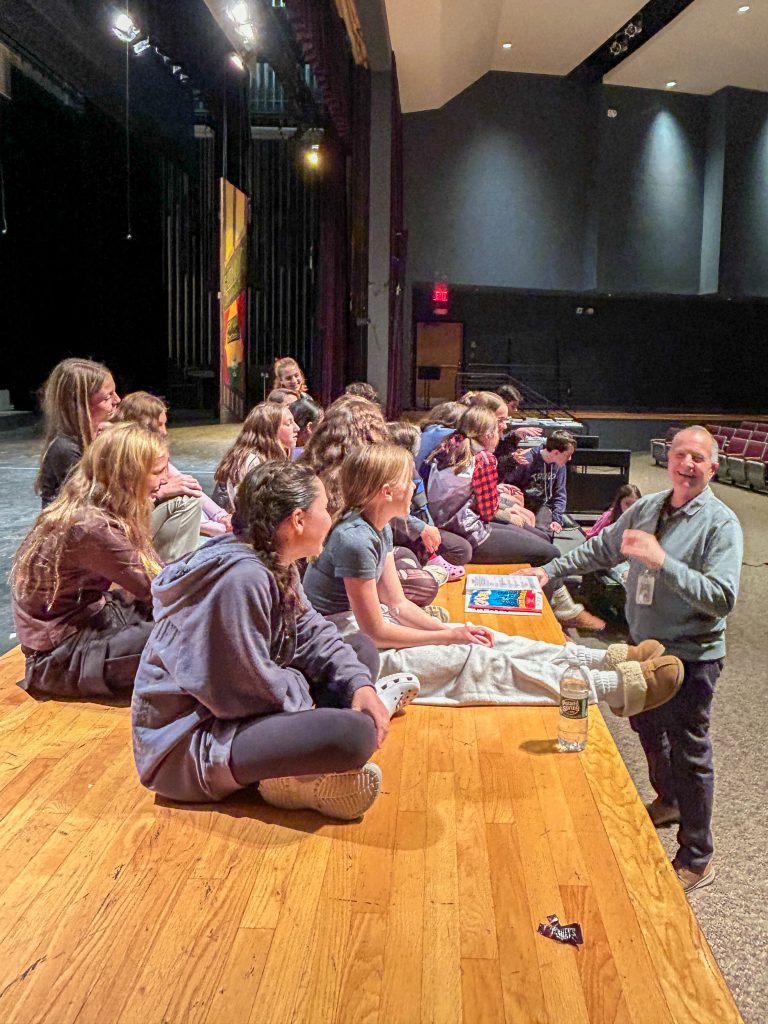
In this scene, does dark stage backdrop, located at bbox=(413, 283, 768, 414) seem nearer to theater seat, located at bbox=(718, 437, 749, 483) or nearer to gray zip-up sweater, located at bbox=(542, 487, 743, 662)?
theater seat, located at bbox=(718, 437, 749, 483)

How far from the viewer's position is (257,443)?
426 centimetres

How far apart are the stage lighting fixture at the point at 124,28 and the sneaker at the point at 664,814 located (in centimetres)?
713

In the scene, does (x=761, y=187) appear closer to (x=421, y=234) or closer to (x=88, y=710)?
(x=421, y=234)

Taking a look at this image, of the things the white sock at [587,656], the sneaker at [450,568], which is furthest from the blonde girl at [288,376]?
the white sock at [587,656]

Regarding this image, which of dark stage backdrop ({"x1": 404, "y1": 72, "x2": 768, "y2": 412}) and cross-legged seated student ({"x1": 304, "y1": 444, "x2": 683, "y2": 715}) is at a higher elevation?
dark stage backdrop ({"x1": 404, "y1": 72, "x2": 768, "y2": 412})

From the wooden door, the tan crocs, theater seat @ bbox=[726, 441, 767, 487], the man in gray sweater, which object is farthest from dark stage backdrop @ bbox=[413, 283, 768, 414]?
the tan crocs

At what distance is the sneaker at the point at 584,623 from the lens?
488cm

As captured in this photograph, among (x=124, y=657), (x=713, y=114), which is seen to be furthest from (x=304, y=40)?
(x=713, y=114)

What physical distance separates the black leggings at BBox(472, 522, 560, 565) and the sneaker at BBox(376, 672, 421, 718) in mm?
2309

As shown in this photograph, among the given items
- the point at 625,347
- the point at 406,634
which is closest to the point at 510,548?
the point at 406,634

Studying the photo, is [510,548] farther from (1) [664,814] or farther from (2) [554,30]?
(2) [554,30]

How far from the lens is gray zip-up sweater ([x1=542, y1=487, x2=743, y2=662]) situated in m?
2.59

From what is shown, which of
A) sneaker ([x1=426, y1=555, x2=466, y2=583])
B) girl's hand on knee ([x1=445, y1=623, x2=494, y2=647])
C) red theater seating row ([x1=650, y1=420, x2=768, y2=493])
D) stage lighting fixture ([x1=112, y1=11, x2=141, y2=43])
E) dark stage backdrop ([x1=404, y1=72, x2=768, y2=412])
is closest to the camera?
girl's hand on knee ([x1=445, y1=623, x2=494, y2=647])

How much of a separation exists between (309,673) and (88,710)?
97cm
